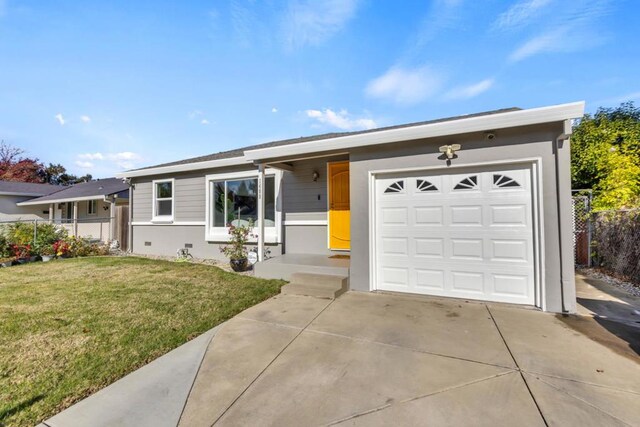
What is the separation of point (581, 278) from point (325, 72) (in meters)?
8.98

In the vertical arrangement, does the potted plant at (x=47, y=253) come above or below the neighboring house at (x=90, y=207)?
below

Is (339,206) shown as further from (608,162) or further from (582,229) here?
(608,162)

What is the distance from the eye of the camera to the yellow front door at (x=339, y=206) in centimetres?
667

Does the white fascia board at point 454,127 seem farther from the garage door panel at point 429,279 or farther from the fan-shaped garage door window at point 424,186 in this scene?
the garage door panel at point 429,279

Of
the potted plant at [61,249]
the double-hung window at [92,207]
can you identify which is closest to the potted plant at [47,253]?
the potted plant at [61,249]

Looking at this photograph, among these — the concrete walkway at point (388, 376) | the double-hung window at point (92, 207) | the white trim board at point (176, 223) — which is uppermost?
the double-hung window at point (92, 207)

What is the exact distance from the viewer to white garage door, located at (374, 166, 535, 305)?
170 inches

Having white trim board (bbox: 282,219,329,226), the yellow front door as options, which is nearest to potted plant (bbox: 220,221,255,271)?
white trim board (bbox: 282,219,329,226)

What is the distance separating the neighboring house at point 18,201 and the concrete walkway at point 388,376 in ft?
71.8

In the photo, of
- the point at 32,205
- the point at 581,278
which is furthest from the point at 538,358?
the point at 32,205

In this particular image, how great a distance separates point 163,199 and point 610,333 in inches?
419

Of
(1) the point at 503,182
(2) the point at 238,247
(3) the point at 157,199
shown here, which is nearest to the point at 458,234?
(1) the point at 503,182

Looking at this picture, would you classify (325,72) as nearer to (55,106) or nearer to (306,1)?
(306,1)

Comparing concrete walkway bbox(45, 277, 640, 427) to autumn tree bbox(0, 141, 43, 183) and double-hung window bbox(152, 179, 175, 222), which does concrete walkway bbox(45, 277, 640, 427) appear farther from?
autumn tree bbox(0, 141, 43, 183)
